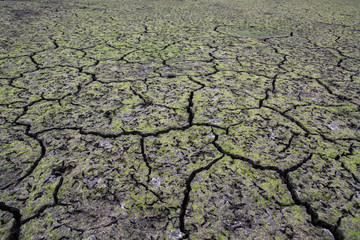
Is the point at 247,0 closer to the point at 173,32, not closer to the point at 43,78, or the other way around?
the point at 173,32

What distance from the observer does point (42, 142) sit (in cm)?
135

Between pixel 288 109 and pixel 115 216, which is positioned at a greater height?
pixel 288 109

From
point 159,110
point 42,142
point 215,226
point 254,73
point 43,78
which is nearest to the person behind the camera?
point 215,226

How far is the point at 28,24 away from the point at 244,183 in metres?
3.79

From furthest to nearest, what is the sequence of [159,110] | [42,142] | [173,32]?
1. [173,32]
2. [159,110]
3. [42,142]

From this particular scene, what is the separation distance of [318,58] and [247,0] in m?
4.13

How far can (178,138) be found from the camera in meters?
1.40

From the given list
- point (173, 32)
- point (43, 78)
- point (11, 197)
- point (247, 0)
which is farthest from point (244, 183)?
point (247, 0)

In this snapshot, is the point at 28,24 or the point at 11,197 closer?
the point at 11,197

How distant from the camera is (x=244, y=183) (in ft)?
3.71

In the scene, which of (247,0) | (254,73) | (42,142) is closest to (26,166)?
(42,142)

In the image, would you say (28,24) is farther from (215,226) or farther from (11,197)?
(215,226)

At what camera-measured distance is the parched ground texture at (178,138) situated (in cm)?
98

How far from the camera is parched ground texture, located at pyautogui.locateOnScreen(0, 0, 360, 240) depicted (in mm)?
978
